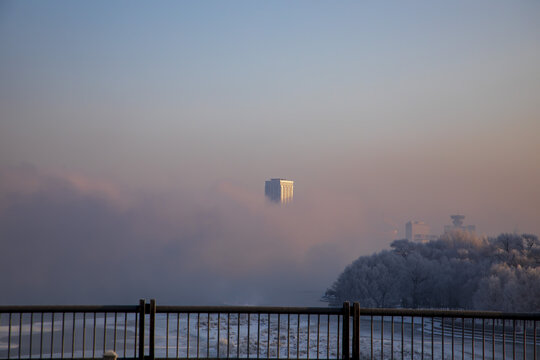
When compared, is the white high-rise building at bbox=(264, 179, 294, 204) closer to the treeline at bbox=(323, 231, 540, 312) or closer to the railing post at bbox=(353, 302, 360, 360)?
the treeline at bbox=(323, 231, 540, 312)

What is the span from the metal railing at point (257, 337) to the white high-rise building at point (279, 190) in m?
97.4

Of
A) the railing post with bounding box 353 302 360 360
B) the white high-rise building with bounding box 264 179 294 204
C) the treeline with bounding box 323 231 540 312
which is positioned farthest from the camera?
the white high-rise building with bounding box 264 179 294 204

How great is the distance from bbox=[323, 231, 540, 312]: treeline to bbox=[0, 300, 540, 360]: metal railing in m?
11.6

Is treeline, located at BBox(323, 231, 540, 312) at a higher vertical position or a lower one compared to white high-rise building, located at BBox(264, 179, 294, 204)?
lower

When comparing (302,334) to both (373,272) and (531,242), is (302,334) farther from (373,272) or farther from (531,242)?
(531,242)

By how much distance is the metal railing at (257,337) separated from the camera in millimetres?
9164

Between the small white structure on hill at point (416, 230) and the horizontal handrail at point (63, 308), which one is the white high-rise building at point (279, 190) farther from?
the horizontal handrail at point (63, 308)

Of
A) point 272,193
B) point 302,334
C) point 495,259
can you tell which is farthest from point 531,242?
point 272,193

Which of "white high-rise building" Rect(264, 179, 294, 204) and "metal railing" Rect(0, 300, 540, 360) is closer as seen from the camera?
"metal railing" Rect(0, 300, 540, 360)

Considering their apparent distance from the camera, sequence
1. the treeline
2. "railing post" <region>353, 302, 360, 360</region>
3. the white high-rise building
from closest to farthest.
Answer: "railing post" <region>353, 302, 360, 360</region>
the treeline
the white high-rise building

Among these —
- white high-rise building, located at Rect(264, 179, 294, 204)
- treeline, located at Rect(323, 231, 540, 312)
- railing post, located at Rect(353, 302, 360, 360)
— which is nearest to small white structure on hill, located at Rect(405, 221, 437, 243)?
white high-rise building, located at Rect(264, 179, 294, 204)

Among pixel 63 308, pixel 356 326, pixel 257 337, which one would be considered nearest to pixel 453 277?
pixel 257 337

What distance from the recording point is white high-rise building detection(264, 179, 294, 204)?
492ft

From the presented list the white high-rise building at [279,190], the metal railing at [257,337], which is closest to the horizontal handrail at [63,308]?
the metal railing at [257,337]
